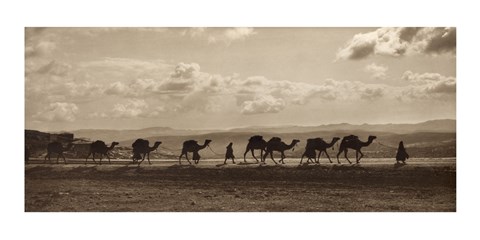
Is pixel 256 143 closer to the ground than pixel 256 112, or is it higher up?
closer to the ground

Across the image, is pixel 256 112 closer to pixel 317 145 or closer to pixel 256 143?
pixel 256 143

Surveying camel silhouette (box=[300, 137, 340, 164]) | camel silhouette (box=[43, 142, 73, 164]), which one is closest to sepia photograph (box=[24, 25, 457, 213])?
camel silhouette (box=[300, 137, 340, 164])

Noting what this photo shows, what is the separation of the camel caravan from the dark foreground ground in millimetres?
133

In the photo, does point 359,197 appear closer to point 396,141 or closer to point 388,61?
point 396,141

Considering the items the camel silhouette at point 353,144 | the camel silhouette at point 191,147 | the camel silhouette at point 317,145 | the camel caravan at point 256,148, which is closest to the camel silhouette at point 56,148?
the camel caravan at point 256,148

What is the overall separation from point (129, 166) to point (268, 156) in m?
2.03

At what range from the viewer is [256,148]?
8906 mm

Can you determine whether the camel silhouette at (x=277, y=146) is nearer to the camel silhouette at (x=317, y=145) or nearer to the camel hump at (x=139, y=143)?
the camel silhouette at (x=317, y=145)

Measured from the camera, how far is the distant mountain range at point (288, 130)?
883 centimetres

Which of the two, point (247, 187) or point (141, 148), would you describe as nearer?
point (247, 187)

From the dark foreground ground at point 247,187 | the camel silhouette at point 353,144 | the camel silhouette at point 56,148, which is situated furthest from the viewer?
the camel silhouette at point 56,148

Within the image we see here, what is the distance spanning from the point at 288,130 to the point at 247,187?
39.5 inches

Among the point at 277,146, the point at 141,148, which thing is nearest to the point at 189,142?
the point at 141,148

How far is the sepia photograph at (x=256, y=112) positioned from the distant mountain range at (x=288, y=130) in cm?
1
